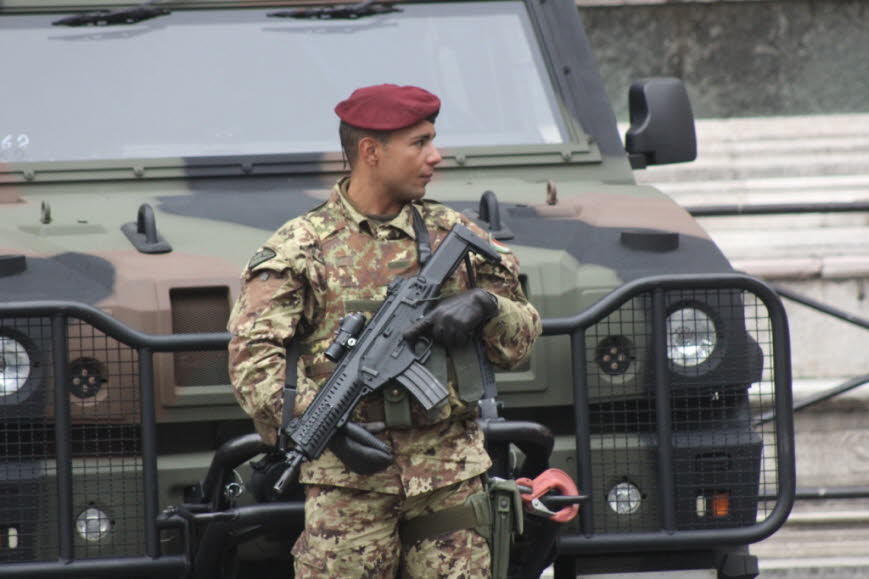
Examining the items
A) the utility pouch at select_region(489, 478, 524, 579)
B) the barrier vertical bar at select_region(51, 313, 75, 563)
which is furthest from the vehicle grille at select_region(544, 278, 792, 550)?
the barrier vertical bar at select_region(51, 313, 75, 563)

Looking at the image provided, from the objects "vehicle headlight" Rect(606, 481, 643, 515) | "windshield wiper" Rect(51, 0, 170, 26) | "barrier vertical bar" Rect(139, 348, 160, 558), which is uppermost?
"windshield wiper" Rect(51, 0, 170, 26)

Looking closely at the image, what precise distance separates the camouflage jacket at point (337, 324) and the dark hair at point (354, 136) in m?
0.09

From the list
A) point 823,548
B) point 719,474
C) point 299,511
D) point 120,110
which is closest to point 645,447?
point 719,474

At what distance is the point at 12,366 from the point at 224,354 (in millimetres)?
530

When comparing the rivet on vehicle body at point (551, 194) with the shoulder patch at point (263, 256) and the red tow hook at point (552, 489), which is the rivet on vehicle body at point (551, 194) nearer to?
the red tow hook at point (552, 489)

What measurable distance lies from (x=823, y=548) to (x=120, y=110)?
13.0 feet

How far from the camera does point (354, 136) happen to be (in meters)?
4.09

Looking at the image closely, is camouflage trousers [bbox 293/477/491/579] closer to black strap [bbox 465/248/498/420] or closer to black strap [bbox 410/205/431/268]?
black strap [bbox 465/248/498/420]

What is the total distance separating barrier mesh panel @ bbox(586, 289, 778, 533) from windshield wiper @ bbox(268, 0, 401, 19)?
5.53 ft

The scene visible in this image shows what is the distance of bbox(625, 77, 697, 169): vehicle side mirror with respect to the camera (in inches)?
229

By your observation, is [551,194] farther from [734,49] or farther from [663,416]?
[734,49]

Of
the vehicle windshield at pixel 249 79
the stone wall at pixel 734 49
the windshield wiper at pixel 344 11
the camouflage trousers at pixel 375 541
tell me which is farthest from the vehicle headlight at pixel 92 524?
the stone wall at pixel 734 49

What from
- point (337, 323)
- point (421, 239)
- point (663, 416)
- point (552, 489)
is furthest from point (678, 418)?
point (337, 323)

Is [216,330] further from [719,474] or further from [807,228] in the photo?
[807,228]
